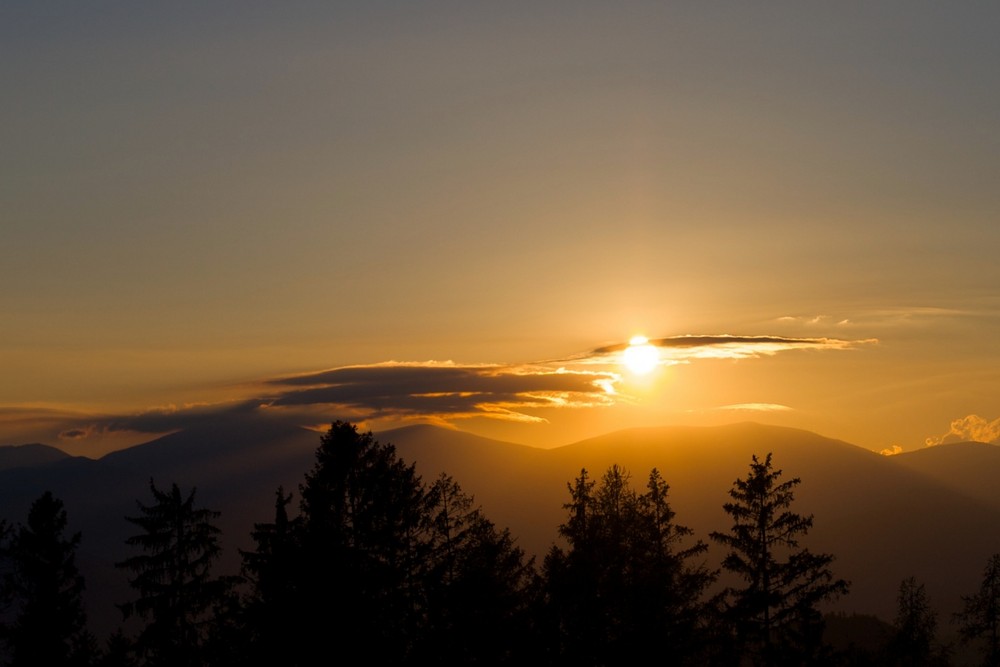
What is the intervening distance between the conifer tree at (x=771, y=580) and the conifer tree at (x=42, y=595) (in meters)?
26.1

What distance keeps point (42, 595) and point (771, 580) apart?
95.3 ft

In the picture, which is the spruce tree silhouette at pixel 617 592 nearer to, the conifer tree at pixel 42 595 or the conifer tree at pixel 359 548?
the conifer tree at pixel 359 548

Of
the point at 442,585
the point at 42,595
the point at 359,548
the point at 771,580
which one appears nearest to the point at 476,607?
the point at 442,585

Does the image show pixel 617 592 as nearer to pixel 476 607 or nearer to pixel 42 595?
pixel 476 607

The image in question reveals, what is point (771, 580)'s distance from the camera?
140ft

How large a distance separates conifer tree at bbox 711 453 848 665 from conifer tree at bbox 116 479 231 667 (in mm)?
21140

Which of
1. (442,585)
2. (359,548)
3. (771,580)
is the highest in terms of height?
(359,548)

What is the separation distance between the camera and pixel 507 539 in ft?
148

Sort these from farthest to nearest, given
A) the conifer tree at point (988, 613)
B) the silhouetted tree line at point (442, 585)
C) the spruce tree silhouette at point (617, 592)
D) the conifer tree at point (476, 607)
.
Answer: the conifer tree at point (988, 613) → the spruce tree silhouette at point (617, 592) → the conifer tree at point (476, 607) → the silhouetted tree line at point (442, 585)

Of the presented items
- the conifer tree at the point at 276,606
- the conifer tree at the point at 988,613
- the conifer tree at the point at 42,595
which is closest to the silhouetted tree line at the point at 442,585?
the conifer tree at the point at 42,595

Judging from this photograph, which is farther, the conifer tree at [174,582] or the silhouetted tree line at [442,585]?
the conifer tree at [174,582]

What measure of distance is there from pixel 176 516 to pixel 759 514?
957 inches

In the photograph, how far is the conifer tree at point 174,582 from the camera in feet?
139

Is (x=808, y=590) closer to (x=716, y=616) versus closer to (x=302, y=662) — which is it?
(x=716, y=616)
